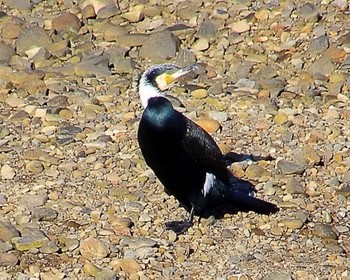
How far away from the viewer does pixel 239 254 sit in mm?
6578

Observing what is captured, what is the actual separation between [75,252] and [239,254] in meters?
0.94

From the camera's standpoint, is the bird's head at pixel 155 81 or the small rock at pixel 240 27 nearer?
the bird's head at pixel 155 81

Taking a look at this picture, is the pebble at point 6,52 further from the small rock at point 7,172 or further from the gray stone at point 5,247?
the gray stone at point 5,247

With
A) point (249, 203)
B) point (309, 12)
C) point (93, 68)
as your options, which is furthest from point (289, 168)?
point (309, 12)

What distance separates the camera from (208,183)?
7.05m

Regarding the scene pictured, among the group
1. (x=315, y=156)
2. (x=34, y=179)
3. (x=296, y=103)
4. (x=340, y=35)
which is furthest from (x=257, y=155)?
(x=340, y=35)

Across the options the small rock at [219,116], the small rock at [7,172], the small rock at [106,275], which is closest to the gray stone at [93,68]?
the small rock at [219,116]

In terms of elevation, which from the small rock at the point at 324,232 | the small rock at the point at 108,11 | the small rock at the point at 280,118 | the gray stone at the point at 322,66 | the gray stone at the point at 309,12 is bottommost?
the small rock at the point at 108,11

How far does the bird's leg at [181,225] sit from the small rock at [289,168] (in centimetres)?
86

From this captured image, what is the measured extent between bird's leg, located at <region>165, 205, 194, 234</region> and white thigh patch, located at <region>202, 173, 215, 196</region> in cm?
15

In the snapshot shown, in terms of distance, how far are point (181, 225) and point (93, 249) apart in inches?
25.0

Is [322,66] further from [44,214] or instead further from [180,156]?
[44,214]

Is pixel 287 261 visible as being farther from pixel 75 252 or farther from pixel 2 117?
pixel 2 117

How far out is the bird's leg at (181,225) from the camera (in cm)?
679
